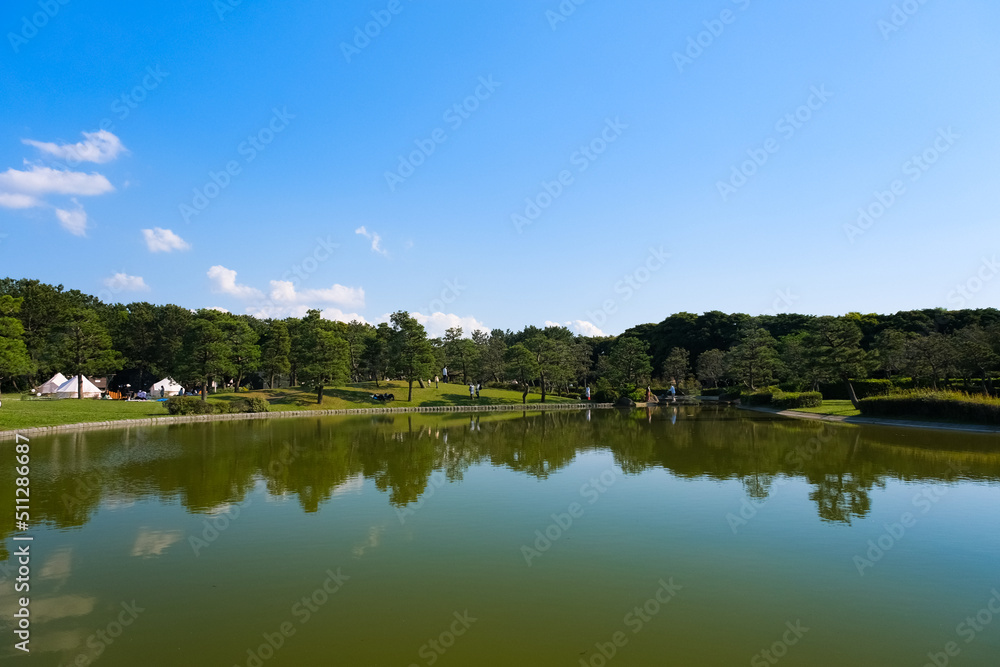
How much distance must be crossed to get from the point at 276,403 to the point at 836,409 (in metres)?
47.4

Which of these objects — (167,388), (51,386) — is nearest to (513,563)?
(167,388)

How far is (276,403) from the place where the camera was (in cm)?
5297

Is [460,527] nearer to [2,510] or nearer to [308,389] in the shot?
[2,510]

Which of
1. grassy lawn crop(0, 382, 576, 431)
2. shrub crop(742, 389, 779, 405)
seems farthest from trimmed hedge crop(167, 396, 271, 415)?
shrub crop(742, 389, 779, 405)

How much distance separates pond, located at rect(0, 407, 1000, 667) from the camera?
267 inches

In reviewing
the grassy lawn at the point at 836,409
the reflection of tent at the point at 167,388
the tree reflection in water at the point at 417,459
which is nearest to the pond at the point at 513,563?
the tree reflection in water at the point at 417,459

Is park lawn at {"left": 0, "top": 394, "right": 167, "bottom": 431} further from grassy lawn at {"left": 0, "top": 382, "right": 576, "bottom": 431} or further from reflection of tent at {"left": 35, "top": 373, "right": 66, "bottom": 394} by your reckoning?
reflection of tent at {"left": 35, "top": 373, "right": 66, "bottom": 394}

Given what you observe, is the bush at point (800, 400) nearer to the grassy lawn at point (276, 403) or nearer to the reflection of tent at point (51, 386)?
the grassy lawn at point (276, 403)

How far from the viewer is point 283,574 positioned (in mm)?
9242

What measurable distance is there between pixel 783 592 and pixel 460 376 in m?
77.7

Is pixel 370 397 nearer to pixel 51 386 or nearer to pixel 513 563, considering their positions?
pixel 51 386

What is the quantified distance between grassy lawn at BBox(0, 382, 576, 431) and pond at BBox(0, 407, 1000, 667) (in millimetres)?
18273

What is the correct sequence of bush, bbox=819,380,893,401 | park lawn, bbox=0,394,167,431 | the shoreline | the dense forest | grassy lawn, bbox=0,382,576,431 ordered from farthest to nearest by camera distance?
bush, bbox=819,380,893,401, the dense forest, grassy lawn, bbox=0,382,576,431, park lawn, bbox=0,394,167,431, the shoreline

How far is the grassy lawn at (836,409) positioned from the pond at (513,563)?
1924cm
